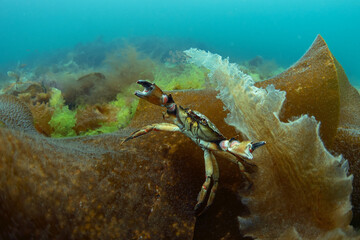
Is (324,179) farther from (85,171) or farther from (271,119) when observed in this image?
(85,171)

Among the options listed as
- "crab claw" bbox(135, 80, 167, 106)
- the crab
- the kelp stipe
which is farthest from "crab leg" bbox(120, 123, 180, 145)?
the kelp stipe

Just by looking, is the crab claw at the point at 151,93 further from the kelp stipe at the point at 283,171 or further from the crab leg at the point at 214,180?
the crab leg at the point at 214,180

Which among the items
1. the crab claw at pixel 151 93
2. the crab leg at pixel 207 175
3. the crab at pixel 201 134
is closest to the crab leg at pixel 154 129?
the crab at pixel 201 134

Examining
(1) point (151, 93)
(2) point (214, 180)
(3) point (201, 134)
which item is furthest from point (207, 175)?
(1) point (151, 93)

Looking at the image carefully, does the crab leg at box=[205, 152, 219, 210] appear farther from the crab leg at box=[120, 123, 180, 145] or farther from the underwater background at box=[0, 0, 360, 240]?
the crab leg at box=[120, 123, 180, 145]

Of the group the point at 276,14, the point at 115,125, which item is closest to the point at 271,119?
the point at 115,125
